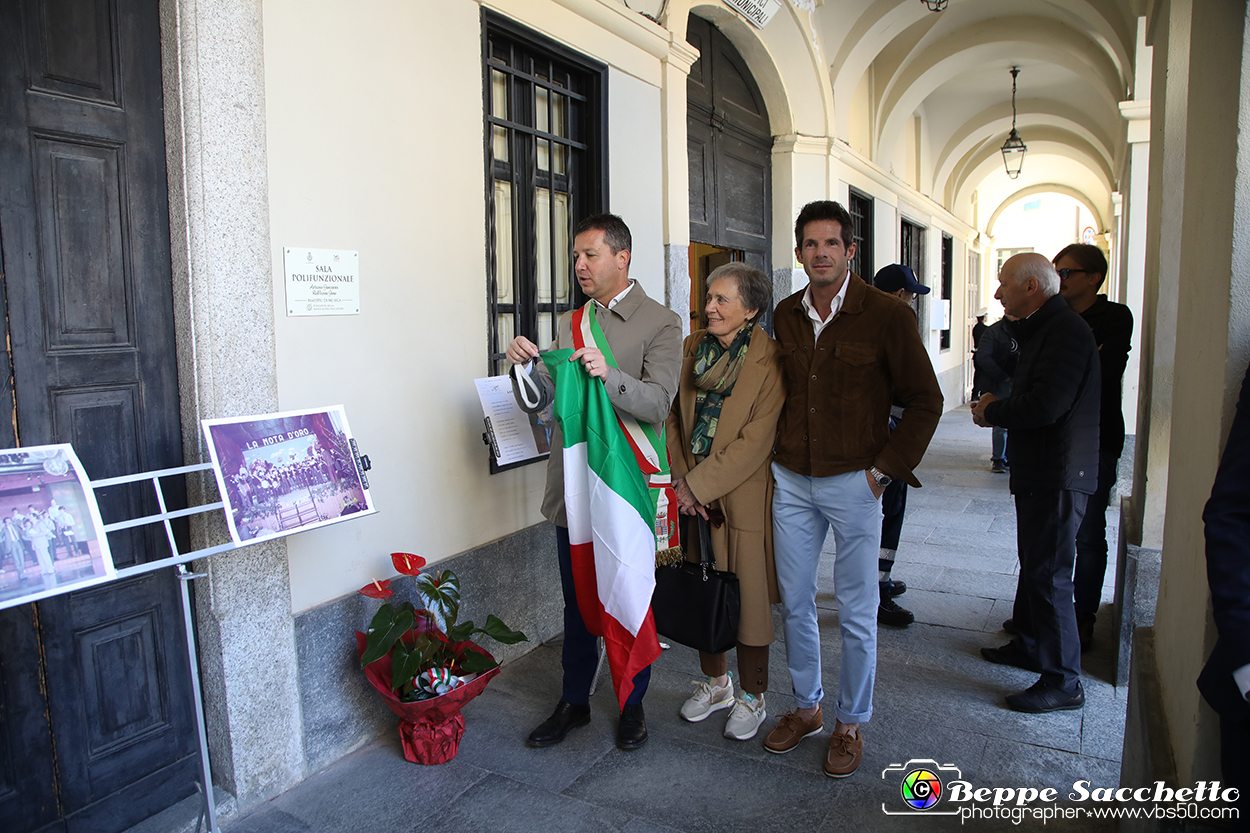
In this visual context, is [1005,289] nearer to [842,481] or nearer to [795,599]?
[842,481]

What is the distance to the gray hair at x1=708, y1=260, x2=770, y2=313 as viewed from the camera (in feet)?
10.0

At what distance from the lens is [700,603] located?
9.81 feet

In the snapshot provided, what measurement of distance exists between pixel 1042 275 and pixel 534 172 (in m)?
2.60

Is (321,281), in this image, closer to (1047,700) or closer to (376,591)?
(376,591)

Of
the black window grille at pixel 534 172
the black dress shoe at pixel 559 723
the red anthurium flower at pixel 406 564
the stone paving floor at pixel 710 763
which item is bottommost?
the stone paving floor at pixel 710 763

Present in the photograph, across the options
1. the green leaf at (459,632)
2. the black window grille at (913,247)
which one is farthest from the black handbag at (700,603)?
the black window grille at (913,247)

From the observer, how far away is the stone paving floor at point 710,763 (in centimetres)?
272

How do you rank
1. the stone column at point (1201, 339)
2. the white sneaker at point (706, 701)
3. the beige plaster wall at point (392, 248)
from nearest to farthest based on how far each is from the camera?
the stone column at point (1201, 339)
the beige plaster wall at point (392, 248)
the white sneaker at point (706, 701)

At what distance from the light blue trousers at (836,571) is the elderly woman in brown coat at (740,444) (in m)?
0.07

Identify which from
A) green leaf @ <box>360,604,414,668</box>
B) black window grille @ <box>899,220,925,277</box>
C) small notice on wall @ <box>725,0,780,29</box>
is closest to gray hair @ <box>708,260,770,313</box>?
green leaf @ <box>360,604,414,668</box>

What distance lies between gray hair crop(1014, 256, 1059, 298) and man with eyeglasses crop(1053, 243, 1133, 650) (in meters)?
0.59

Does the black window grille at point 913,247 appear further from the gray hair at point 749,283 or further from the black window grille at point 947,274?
the gray hair at point 749,283

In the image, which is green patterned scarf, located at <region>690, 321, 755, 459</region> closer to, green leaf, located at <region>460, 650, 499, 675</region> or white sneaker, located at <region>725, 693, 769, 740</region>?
white sneaker, located at <region>725, 693, 769, 740</region>

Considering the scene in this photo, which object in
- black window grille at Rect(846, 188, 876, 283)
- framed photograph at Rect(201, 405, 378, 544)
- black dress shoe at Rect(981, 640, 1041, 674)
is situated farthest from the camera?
black window grille at Rect(846, 188, 876, 283)
